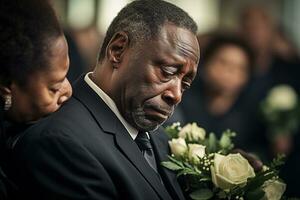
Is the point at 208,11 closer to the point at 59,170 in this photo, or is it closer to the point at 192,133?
the point at 192,133

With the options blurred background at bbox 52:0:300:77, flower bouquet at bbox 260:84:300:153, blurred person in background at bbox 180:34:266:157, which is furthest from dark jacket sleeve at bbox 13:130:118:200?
blurred background at bbox 52:0:300:77

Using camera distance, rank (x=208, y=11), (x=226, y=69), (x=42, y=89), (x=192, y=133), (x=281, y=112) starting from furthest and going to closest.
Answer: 1. (x=208, y=11)
2. (x=281, y=112)
3. (x=226, y=69)
4. (x=192, y=133)
5. (x=42, y=89)

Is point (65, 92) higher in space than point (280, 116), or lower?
higher

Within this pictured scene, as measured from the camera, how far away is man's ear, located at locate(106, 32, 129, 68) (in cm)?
321

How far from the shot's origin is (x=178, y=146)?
11.6 feet

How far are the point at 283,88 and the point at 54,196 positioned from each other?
4.42 meters

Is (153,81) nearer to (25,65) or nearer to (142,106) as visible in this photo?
(142,106)

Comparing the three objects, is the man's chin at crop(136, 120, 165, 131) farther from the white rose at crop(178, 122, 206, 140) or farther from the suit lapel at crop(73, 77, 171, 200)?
the white rose at crop(178, 122, 206, 140)

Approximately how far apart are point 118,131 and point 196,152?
17.9 inches

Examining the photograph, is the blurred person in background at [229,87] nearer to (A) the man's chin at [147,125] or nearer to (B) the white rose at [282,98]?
(B) the white rose at [282,98]

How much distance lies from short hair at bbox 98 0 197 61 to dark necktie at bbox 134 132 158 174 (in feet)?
1.40

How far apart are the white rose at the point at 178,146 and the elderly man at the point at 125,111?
17 cm

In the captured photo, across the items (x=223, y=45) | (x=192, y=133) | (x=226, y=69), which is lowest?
(x=226, y=69)

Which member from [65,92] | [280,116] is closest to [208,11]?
[280,116]
